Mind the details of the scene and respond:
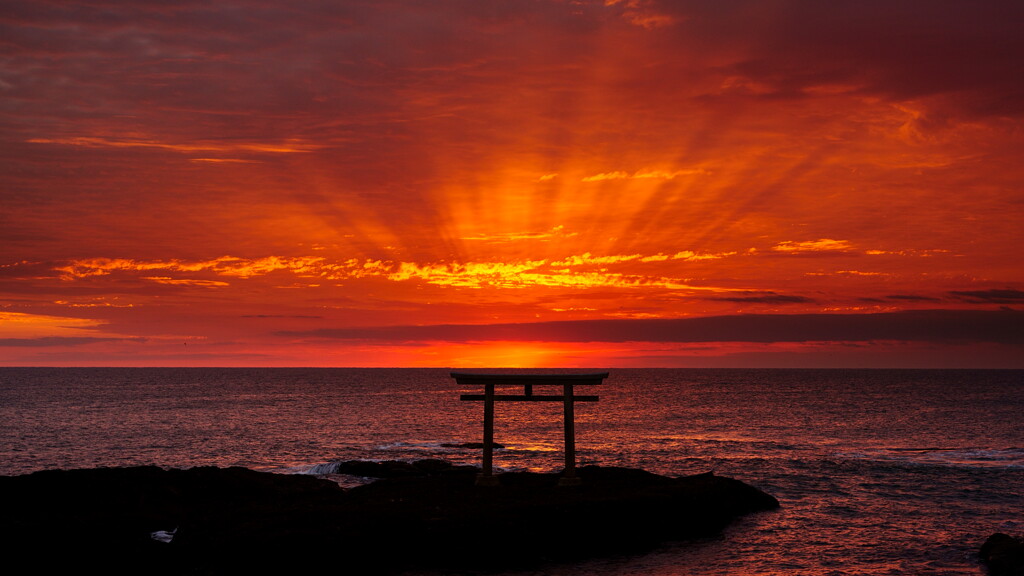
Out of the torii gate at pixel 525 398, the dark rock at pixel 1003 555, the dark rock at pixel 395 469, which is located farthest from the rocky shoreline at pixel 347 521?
the dark rock at pixel 395 469

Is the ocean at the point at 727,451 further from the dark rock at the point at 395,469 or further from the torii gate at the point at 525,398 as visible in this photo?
the torii gate at the point at 525,398

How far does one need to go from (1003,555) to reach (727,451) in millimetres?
33623

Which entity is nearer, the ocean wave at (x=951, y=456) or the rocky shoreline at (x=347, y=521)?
the rocky shoreline at (x=347, y=521)

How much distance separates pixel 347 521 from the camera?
883 inches

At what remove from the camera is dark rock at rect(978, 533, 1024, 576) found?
2147 cm

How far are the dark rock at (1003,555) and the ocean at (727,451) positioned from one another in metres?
0.56

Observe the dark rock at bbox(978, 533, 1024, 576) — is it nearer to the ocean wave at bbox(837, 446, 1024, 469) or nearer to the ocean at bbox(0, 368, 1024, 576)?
the ocean at bbox(0, 368, 1024, 576)

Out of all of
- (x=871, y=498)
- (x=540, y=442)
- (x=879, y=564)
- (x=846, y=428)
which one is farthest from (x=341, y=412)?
(x=879, y=564)

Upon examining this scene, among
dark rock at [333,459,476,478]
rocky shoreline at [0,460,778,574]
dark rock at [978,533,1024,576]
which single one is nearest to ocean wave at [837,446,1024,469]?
rocky shoreline at [0,460,778,574]

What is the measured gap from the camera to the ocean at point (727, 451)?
2495cm

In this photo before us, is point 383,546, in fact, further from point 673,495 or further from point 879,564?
point 879,564

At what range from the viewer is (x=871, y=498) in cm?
3500

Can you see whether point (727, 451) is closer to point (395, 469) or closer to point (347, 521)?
point (395, 469)

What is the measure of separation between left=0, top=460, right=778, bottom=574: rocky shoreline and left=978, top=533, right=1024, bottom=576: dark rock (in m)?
7.95
